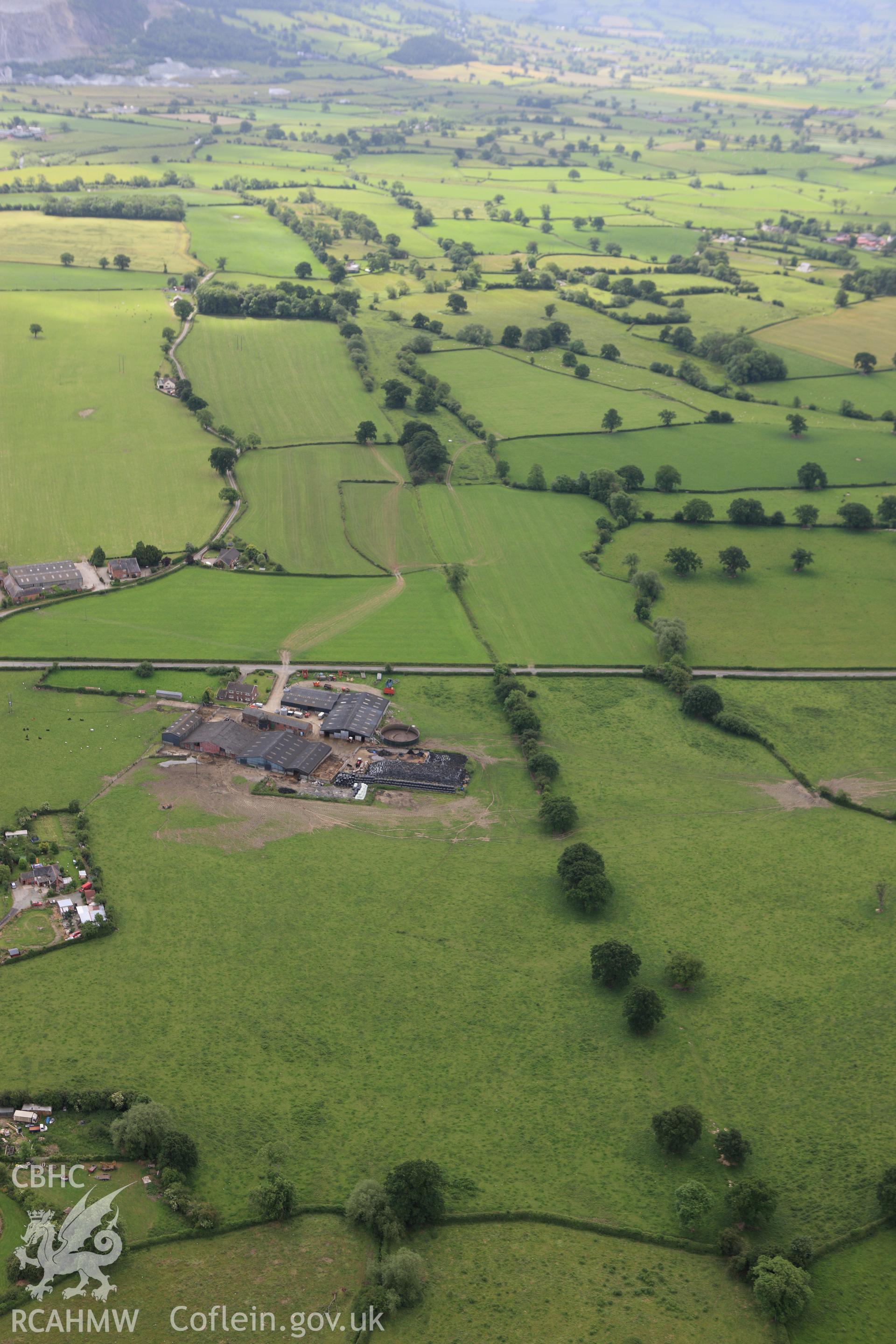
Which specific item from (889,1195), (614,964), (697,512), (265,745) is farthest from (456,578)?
(889,1195)

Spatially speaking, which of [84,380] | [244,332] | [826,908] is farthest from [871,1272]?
[244,332]

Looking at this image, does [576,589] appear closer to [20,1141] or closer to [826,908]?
[826,908]

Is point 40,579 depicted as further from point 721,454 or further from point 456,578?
point 721,454

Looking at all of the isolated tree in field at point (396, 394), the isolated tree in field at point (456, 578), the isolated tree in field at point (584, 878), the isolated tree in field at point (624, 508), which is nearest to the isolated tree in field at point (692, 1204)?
the isolated tree in field at point (584, 878)

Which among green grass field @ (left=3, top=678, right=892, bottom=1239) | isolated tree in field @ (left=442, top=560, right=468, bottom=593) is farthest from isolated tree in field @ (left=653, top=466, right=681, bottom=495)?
green grass field @ (left=3, top=678, right=892, bottom=1239)

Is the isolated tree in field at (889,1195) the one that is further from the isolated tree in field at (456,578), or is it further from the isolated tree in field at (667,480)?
the isolated tree in field at (667,480)

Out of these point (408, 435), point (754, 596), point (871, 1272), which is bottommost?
point (871, 1272)
